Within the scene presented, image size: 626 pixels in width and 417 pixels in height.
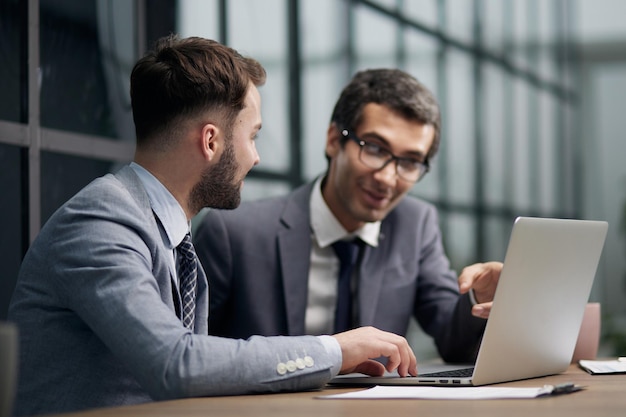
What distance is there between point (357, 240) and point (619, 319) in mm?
5676

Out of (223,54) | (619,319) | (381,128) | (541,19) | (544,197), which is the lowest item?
(619,319)

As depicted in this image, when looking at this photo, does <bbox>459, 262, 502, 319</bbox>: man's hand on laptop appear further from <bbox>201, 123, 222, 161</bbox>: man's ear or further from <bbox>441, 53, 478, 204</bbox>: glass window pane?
<bbox>441, 53, 478, 204</bbox>: glass window pane

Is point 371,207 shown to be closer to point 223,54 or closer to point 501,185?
point 223,54

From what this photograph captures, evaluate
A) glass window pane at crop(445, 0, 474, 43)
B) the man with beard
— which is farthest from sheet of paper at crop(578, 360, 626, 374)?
glass window pane at crop(445, 0, 474, 43)

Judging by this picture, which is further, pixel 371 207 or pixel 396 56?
pixel 396 56

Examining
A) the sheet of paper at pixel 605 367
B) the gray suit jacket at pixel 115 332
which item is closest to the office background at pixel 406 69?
the gray suit jacket at pixel 115 332

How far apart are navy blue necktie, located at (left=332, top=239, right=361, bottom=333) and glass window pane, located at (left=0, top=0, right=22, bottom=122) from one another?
3.17ft

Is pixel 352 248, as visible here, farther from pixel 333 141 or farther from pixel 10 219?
pixel 10 219

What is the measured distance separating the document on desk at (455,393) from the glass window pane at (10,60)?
4.73 feet

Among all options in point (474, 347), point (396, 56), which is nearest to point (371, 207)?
point (474, 347)

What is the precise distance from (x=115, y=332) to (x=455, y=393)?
20.7 inches

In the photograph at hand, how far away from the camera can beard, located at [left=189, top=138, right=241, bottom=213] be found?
1.82 metres

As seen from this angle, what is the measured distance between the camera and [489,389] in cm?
148

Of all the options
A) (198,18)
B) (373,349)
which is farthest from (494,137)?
(373,349)
